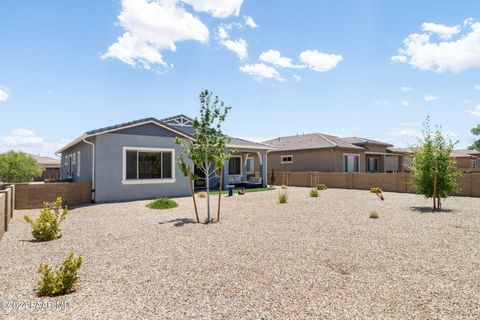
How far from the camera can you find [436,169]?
12.8 metres

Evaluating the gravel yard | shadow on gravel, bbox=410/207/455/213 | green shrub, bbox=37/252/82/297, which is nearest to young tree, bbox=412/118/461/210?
shadow on gravel, bbox=410/207/455/213

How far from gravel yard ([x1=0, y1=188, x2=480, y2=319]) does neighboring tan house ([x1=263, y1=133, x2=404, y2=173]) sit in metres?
17.0

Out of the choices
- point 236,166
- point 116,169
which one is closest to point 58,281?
point 116,169

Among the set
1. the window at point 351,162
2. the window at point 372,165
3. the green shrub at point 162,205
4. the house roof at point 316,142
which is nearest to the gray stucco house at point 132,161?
the green shrub at point 162,205

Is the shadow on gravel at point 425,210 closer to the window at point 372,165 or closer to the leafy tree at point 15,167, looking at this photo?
the window at point 372,165

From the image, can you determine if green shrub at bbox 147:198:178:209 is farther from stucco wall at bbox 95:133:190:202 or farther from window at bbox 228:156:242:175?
window at bbox 228:156:242:175

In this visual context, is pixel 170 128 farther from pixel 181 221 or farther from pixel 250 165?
pixel 250 165

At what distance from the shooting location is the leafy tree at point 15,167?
63.9 ft

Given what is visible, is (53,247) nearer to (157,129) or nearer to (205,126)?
(205,126)

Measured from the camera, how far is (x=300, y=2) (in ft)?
42.0

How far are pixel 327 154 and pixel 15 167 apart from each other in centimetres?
2529

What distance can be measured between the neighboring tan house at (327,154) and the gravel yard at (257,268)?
16985 millimetres

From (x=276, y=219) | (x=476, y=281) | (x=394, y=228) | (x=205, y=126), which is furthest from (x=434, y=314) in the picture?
(x=205, y=126)

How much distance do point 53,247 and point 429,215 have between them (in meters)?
12.4
